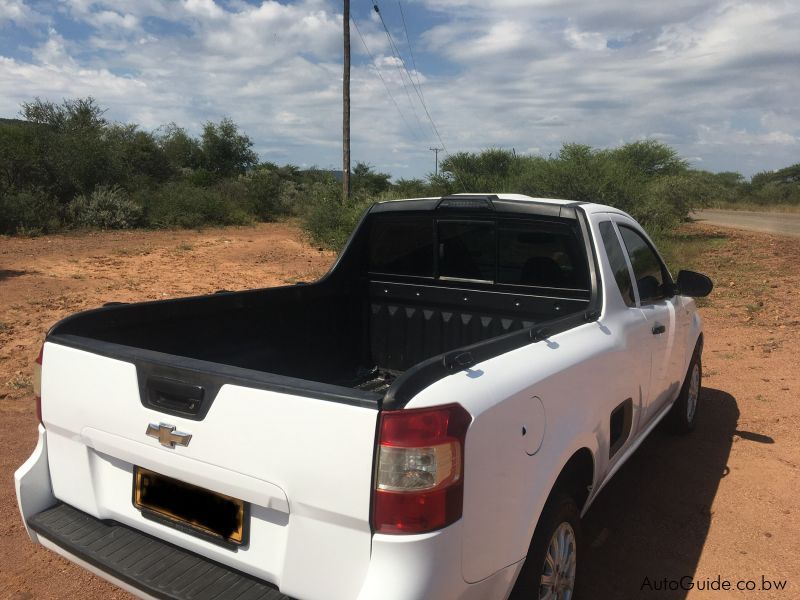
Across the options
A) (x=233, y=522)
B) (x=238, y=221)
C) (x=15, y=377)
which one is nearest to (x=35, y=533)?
(x=233, y=522)

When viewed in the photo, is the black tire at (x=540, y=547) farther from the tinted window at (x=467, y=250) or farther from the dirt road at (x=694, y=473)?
the tinted window at (x=467, y=250)

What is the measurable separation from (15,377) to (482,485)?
6.01 m

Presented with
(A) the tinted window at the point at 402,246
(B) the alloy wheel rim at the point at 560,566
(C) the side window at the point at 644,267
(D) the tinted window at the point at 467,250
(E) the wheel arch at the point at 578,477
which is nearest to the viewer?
(B) the alloy wheel rim at the point at 560,566

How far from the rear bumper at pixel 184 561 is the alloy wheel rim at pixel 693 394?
10.7 feet

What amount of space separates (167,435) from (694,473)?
3627 millimetres

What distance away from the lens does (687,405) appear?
189 inches

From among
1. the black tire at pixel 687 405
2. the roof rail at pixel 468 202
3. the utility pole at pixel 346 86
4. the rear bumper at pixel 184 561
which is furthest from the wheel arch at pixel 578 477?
the utility pole at pixel 346 86

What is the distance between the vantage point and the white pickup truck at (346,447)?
70.6 inches

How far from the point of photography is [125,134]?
112ft

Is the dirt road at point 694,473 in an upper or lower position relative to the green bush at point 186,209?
lower

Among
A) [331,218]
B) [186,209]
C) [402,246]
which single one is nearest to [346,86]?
[331,218]

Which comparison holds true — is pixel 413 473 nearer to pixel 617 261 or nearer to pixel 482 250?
pixel 617 261

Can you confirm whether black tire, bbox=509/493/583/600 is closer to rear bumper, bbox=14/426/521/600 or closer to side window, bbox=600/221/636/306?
rear bumper, bbox=14/426/521/600

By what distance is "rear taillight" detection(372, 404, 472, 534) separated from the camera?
1.77 m
